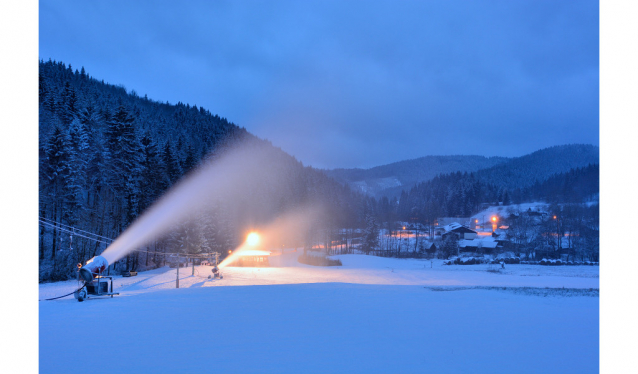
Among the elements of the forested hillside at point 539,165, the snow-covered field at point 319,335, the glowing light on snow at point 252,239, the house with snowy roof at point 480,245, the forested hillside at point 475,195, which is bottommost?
the house with snowy roof at point 480,245

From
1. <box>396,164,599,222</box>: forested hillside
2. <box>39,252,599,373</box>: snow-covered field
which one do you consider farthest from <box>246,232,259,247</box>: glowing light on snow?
<box>396,164,599,222</box>: forested hillside

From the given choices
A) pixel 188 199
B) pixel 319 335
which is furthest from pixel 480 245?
pixel 319 335

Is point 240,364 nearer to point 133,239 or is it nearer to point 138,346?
point 138,346

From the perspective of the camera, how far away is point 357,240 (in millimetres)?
73438

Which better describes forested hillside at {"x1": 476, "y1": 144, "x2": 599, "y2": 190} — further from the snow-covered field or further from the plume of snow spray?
the snow-covered field

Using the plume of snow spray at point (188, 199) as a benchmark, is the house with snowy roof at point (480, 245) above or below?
below

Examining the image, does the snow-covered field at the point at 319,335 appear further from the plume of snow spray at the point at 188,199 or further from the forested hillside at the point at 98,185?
the plume of snow spray at the point at 188,199

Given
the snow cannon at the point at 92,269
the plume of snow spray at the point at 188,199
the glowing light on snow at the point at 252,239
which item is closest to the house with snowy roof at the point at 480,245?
the glowing light on snow at the point at 252,239

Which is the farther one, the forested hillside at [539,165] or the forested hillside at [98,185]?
the forested hillside at [539,165]

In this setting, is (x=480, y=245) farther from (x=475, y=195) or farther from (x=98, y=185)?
(x=98, y=185)

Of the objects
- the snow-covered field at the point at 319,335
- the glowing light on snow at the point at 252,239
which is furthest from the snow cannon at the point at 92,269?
the glowing light on snow at the point at 252,239

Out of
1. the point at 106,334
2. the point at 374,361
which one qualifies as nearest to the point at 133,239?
the point at 106,334

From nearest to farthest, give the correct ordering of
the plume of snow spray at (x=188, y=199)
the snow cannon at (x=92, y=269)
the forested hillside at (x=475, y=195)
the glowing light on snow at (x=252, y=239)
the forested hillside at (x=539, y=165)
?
the snow cannon at (x=92, y=269)
the plume of snow spray at (x=188, y=199)
the glowing light on snow at (x=252, y=239)
the forested hillside at (x=475, y=195)
the forested hillside at (x=539, y=165)

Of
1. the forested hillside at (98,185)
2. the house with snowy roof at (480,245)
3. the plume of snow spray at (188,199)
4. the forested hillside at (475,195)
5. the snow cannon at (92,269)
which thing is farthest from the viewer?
the forested hillside at (475,195)
